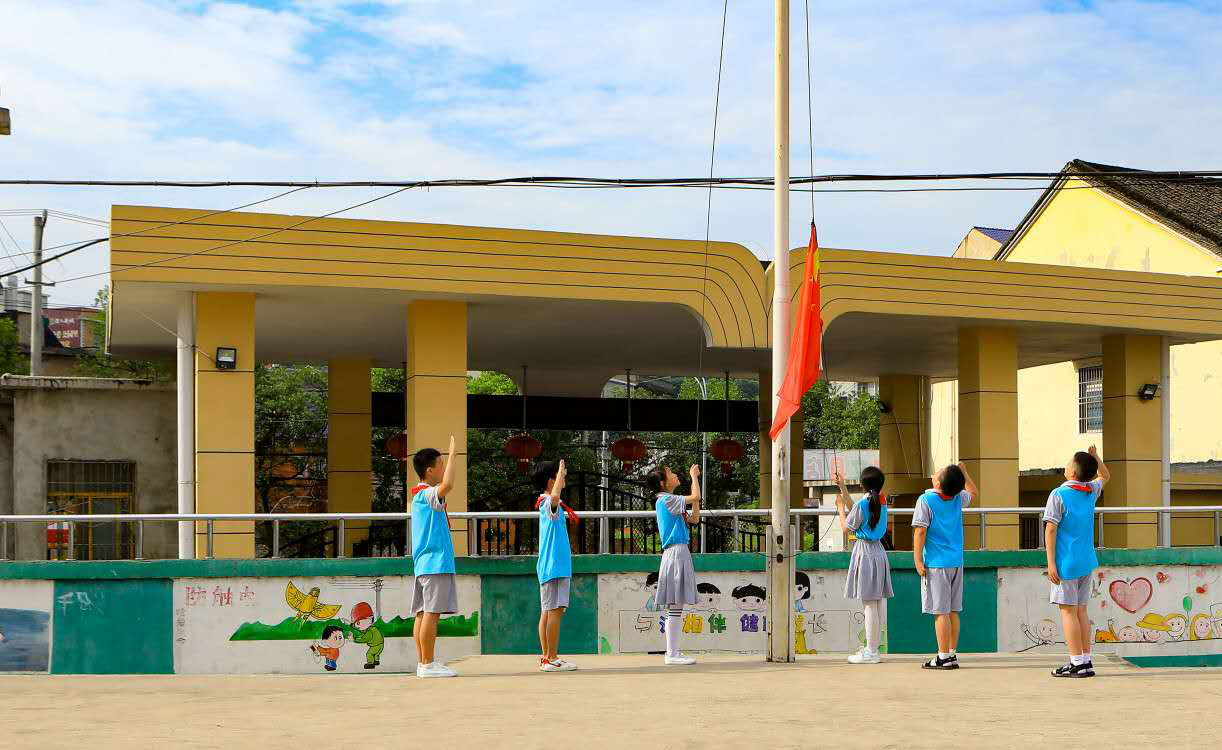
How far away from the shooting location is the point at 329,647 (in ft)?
42.4

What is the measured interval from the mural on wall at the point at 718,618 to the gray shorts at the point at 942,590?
9.26 ft

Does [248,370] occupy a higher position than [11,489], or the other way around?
[248,370]

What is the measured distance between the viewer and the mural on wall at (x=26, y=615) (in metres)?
12.7

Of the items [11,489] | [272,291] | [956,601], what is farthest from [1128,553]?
[11,489]

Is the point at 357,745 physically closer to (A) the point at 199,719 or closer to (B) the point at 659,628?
(A) the point at 199,719

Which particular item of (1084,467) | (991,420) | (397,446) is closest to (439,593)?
(1084,467)

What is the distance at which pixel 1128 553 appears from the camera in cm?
1462

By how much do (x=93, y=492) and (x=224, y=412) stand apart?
6684 mm

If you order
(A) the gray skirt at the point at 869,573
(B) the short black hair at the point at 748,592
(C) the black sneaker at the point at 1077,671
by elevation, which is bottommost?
(C) the black sneaker at the point at 1077,671

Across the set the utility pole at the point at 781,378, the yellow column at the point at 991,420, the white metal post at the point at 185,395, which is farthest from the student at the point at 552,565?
the yellow column at the point at 991,420

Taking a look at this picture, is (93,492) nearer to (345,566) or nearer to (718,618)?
(345,566)

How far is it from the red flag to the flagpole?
2.8 inches

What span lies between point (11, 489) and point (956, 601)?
1595 centimetres

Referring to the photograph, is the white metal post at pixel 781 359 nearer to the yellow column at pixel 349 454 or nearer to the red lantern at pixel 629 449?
the yellow column at pixel 349 454
